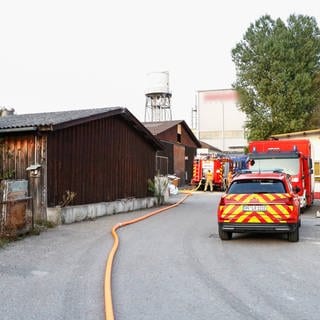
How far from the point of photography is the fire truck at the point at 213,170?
36.9m

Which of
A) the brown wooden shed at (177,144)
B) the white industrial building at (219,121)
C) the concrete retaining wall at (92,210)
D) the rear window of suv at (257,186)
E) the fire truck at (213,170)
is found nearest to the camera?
the rear window of suv at (257,186)

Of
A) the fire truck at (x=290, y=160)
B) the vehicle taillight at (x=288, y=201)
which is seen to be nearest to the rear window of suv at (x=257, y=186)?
the vehicle taillight at (x=288, y=201)

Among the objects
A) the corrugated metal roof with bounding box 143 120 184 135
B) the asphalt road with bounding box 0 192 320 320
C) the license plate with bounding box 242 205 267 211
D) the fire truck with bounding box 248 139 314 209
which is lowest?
the asphalt road with bounding box 0 192 320 320

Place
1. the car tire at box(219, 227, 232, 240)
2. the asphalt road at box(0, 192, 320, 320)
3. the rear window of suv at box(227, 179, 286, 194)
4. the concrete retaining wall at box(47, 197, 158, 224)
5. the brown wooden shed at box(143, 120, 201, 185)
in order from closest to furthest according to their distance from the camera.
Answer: the asphalt road at box(0, 192, 320, 320) → the rear window of suv at box(227, 179, 286, 194) → the car tire at box(219, 227, 232, 240) → the concrete retaining wall at box(47, 197, 158, 224) → the brown wooden shed at box(143, 120, 201, 185)

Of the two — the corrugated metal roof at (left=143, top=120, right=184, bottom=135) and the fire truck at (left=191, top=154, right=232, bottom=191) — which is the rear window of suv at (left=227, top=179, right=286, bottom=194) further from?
the fire truck at (left=191, top=154, right=232, bottom=191)

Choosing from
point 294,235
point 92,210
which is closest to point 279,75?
point 92,210

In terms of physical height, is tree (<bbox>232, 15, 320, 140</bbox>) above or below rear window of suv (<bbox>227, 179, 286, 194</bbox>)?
above

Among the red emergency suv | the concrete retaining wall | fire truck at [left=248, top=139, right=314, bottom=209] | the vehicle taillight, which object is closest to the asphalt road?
the red emergency suv

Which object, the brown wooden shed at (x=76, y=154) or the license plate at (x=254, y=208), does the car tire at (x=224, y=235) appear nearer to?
the license plate at (x=254, y=208)

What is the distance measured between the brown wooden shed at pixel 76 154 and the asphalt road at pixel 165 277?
10.0ft

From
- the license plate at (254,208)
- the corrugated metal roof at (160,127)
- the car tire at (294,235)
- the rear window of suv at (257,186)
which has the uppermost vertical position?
the corrugated metal roof at (160,127)

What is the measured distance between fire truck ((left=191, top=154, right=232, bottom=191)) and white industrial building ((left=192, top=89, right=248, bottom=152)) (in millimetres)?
29335

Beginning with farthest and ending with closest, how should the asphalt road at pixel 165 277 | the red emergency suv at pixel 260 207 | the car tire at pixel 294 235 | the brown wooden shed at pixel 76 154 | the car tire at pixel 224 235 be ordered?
the brown wooden shed at pixel 76 154, the car tire at pixel 224 235, the car tire at pixel 294 235, the red emergency suv at pixel 260 207, the asphalt road at pixel 165 277

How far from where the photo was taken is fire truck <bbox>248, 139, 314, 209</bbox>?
722 inches
